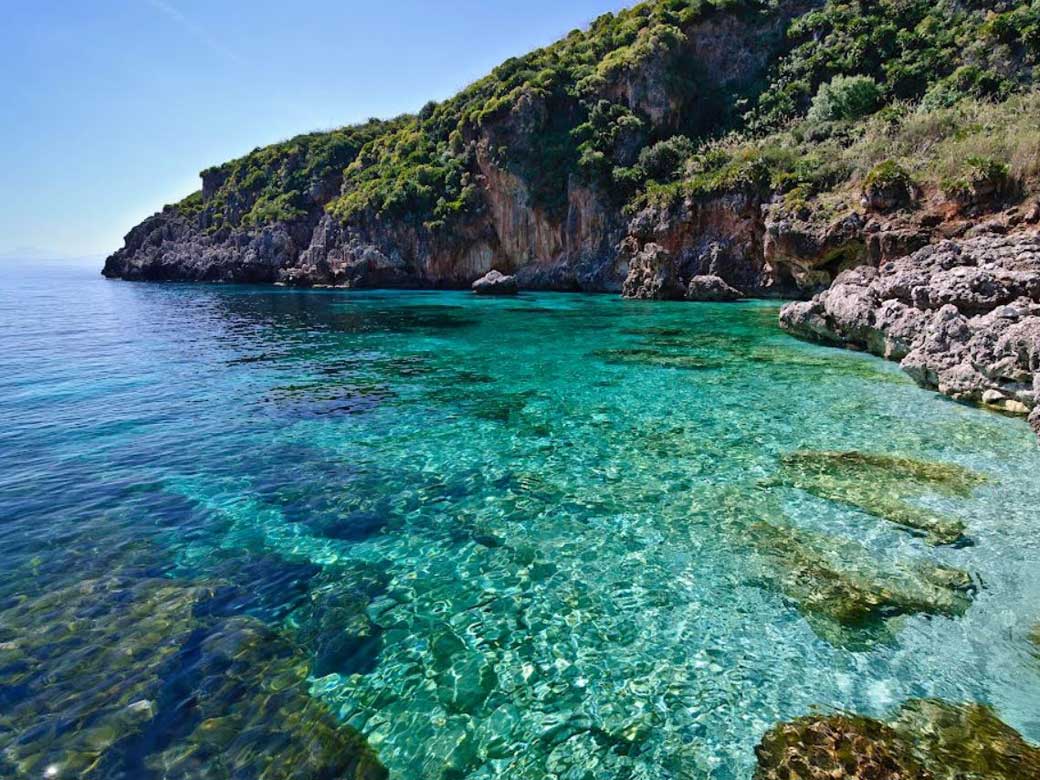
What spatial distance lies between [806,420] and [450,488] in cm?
718

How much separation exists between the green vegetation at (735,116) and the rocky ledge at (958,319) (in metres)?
11.3

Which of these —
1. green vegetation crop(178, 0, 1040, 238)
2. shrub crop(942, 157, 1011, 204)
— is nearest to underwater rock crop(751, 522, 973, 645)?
shrub crop(942, 157, 1011, 204)

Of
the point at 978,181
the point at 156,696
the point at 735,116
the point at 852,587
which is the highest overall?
the point at 735,116

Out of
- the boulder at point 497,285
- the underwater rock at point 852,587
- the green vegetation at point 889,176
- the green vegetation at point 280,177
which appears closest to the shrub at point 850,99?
the green vegetation at point 889,176

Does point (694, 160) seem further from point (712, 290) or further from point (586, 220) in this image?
point (712, 290)

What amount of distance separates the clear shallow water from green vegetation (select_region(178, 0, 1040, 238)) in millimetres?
21394

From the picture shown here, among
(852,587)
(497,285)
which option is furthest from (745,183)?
(852,587)

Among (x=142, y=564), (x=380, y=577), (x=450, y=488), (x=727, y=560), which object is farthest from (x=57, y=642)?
(x=727, y=560)

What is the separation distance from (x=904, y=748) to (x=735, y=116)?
1898 inches

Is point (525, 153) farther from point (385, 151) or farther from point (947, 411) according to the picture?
point (947, 411)

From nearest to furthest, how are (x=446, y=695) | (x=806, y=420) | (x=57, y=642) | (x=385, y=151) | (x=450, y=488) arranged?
(x=446, y=695)
(x=57, y=642)
(x=450, y=488)
(x=806, y=420)
(x=385, y=151)

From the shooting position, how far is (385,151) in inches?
2333

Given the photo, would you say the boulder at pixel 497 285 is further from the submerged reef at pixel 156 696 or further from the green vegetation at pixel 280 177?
the submerged reef at pixel 156 696

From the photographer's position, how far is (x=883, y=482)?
25.3 feet
